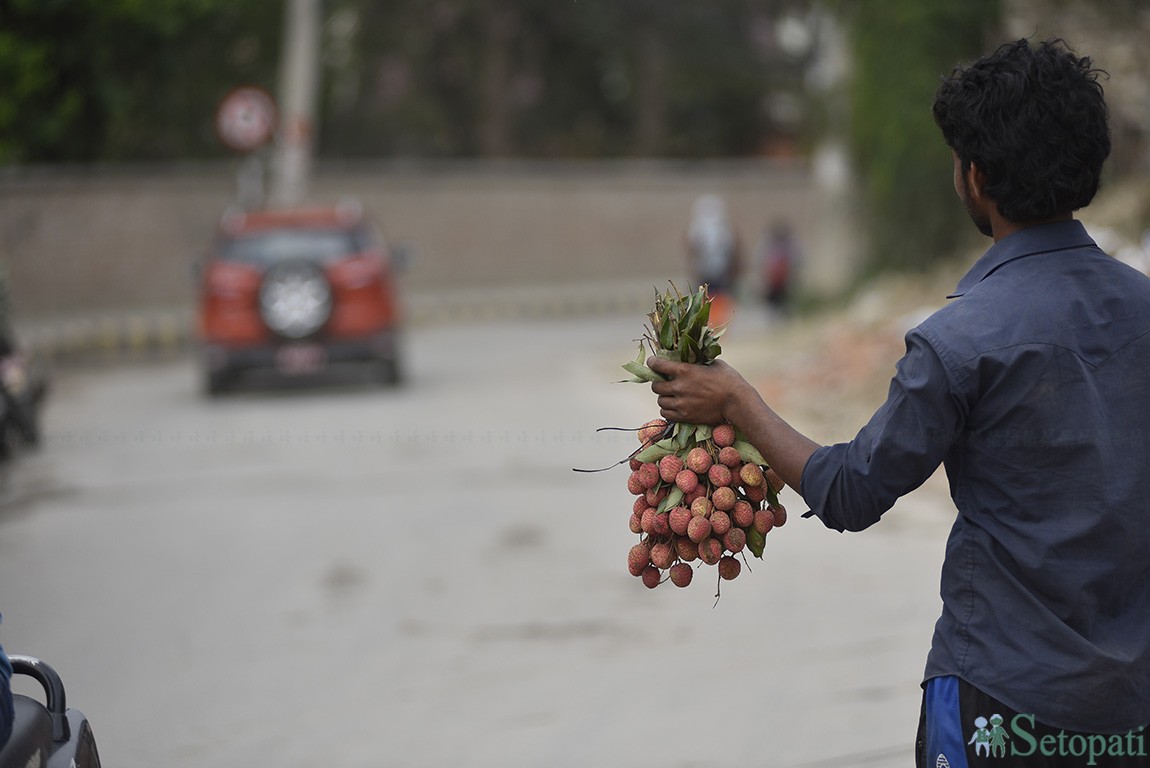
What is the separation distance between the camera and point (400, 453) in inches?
460

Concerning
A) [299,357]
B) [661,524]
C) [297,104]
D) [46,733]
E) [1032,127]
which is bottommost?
[299,357]

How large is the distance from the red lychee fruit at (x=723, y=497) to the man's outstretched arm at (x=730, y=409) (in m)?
0.12

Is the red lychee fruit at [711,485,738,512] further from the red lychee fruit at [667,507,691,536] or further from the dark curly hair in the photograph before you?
the dark curly hair

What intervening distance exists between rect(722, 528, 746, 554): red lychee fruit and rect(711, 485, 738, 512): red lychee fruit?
0.05 meters

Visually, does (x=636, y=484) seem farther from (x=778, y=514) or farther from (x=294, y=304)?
(x=294, y=304)

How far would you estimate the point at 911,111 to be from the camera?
14.8m

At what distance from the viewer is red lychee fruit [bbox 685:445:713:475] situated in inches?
108

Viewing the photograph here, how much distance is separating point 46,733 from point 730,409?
4.90ft

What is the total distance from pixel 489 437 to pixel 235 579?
4660 mm

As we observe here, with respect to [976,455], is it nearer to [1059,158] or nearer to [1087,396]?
[1087,396]

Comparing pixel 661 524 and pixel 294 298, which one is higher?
pixel 661 524

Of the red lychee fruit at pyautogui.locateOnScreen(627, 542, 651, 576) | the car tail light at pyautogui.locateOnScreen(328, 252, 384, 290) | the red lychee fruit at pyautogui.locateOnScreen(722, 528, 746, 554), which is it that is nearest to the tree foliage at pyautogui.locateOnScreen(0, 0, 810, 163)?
the car tail light at pyautogui.locateOnScreen(328, 252, 384, 290)

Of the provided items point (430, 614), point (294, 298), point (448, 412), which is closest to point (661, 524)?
point (430, 614)

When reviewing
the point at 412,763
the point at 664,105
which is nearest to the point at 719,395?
the point at 412,763
